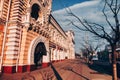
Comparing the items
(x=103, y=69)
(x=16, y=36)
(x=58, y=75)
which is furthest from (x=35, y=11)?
(x=103, y=69)

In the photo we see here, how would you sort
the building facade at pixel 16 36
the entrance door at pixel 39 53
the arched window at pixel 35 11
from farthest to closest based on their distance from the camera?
1. the arched window at pixel 35 11
2. the entrance door at pixel 39 53
3. the building facade at pixel 16 36

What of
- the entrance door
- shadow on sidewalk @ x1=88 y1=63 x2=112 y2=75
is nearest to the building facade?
the entrance door

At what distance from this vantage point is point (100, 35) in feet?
29.9

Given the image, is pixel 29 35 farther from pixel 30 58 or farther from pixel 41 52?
pixel 41 52

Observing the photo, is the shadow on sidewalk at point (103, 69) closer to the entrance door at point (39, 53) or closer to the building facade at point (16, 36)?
the entrance door at point (39, 53)

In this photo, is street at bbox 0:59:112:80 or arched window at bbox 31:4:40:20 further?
arched window at bbox 31:4:40:20

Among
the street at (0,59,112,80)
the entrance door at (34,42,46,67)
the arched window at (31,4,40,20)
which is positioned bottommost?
the street at (0,59,112,80)

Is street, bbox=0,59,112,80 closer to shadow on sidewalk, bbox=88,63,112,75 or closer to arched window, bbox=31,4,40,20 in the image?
shadow on sidewalk, bbox=88,63,112,75

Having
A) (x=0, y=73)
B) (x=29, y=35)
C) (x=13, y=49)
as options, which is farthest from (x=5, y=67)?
(x=29, y=35)

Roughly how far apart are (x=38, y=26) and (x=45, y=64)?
613 cm

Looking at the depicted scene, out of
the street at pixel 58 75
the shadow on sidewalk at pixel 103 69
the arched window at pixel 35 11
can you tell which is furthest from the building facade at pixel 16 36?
the shadow on sidewalk at pixel 103 69

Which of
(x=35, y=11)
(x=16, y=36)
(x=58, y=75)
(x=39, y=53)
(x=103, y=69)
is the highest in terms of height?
(x=35, y=11)

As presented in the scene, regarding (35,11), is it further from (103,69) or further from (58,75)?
(103,69)

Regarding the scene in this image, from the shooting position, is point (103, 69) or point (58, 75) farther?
point (103, 69)
